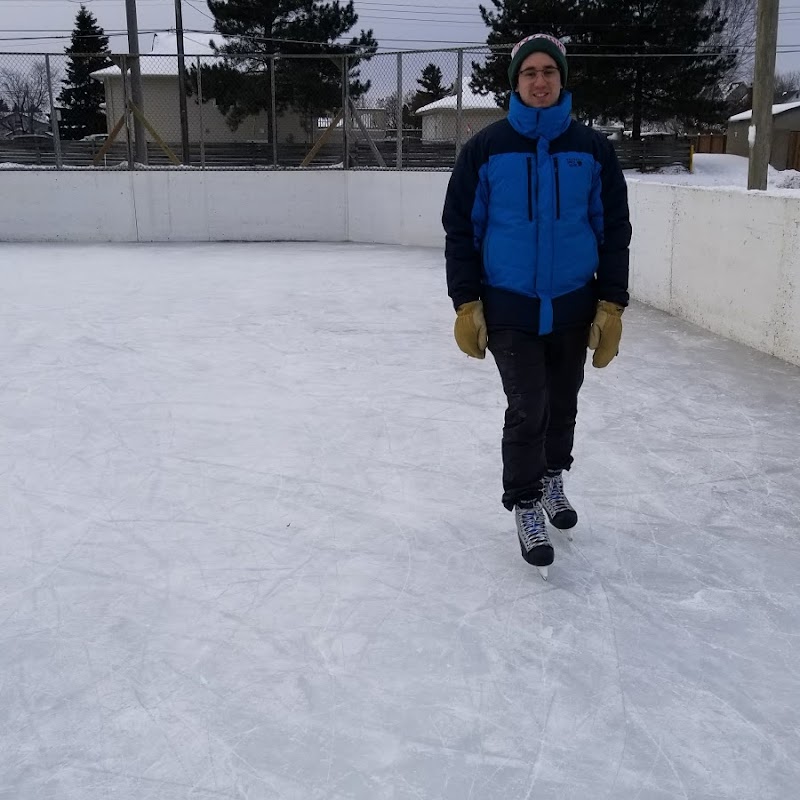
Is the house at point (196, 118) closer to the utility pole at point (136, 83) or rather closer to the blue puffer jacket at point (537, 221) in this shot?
the utility pole at point (136, 83)

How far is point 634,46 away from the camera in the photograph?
22562 millimetres

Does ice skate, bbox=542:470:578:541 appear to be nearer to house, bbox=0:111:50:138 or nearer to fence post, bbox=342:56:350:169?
fence post, bbox=342:56:350:169

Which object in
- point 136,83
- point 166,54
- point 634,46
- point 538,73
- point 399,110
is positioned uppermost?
point 634,46

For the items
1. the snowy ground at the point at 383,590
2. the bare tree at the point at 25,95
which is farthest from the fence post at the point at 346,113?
the snowy ground at the point at 383,590

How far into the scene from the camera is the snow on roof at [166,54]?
13.5 m

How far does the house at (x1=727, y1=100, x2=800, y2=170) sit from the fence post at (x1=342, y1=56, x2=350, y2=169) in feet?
55.9

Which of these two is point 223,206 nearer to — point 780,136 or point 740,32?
point 780,136

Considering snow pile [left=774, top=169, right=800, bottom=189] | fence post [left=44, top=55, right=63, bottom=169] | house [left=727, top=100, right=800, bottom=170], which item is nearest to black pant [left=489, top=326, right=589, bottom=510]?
fence post [left=44, top=55, right=63, bottom=169]

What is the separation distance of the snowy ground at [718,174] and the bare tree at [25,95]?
12.1 meters

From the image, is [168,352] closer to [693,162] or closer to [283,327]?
[283,327]

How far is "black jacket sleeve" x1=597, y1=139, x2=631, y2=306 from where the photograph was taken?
95.3 inches

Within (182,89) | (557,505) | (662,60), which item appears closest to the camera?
(557,505)

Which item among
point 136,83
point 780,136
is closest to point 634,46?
point 780,136

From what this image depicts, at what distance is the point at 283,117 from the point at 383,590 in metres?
10.3
